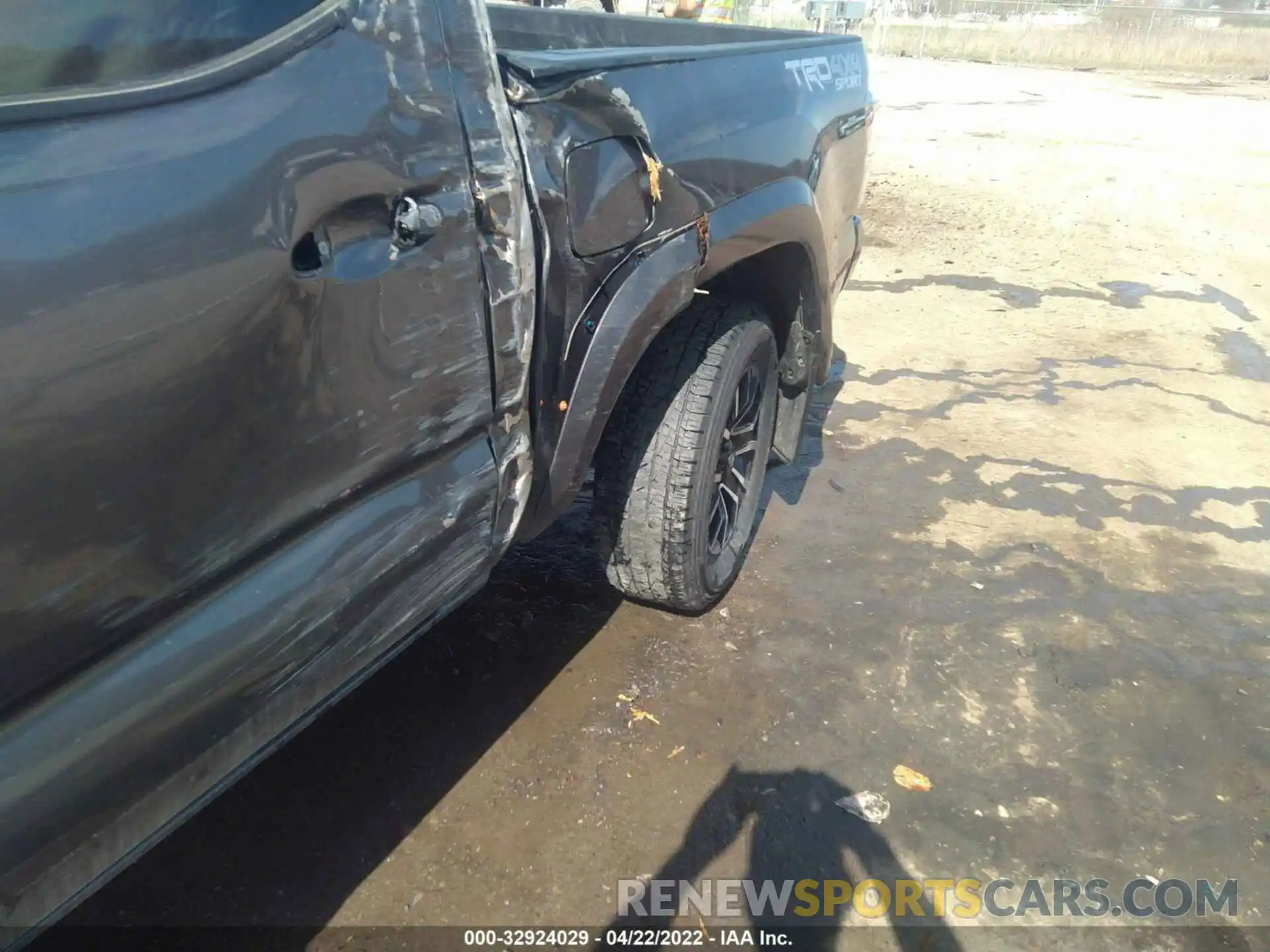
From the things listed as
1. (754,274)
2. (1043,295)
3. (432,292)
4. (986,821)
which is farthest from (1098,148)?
(432,292)

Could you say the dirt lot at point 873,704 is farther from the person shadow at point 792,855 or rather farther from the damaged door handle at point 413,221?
the damaged door handle at point 413,221

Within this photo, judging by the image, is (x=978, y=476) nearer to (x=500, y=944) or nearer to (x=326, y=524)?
(x=500, y=944)

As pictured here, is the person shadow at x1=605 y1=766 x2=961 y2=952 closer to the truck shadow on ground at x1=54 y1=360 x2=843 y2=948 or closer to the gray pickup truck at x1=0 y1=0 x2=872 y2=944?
the truck shadow on ground at x1=54 y1=360 x2=843 y2=948

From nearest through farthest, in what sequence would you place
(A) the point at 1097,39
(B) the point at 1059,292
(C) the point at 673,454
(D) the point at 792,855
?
(D) the point at 792,855 < (C) the point at 673,454 < (B) the point at 1059,292 < (A) the point at 1097,39

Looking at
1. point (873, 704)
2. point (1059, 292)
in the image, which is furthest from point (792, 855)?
point (1059, 292)

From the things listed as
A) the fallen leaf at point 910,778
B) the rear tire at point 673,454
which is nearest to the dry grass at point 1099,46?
the rear tire at point 673,454

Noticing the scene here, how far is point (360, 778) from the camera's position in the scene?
7.27 feet

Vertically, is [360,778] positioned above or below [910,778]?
above

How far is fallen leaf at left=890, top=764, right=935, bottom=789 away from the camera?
2236mm

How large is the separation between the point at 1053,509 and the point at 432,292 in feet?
9.03

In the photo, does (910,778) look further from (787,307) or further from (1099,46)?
(1099,46)

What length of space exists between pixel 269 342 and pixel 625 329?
2.69 feet

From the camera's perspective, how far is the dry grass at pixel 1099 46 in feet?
79.7

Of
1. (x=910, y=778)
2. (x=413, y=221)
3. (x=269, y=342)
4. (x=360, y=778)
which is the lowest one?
(x=910, y=778)
